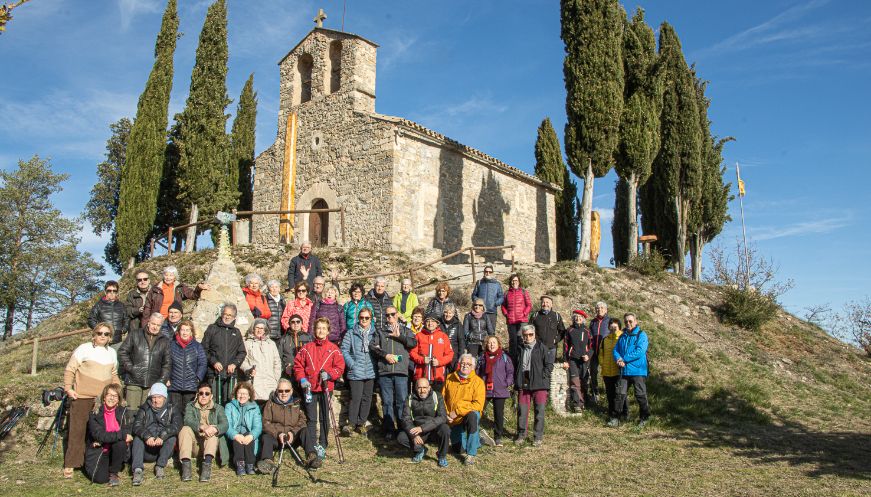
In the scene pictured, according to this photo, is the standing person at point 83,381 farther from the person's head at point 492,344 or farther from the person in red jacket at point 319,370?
the person's head at point 492,344

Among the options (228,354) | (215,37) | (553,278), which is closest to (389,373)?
(228,354)

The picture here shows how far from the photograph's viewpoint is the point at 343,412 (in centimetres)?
850

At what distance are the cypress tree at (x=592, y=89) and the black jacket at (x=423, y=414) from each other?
10.1 m


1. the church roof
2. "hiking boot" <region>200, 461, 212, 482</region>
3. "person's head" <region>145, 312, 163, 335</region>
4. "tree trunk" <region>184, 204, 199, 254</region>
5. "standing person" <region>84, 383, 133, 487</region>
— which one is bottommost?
"hiking boot" <region>200, 461, 212, 482</region>

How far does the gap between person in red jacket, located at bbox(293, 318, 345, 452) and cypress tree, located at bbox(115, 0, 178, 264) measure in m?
15.4

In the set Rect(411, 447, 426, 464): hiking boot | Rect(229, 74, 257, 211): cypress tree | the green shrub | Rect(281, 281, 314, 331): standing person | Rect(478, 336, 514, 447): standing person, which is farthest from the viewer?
Rect(229, 74, 257, 211): cypress tree

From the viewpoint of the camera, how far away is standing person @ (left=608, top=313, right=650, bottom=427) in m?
8.98

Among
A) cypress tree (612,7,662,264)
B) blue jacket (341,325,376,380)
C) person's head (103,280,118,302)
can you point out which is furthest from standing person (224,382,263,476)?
cypress tree (612,7,662,264)

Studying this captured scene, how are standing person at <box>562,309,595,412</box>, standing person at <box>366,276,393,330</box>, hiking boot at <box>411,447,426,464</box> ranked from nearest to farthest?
1. hiking boot at <box>411,447,426,464</box>
2. standing person at <box>366,276,393,330</box>
3. standing person at <box>562,309,595,412</box>

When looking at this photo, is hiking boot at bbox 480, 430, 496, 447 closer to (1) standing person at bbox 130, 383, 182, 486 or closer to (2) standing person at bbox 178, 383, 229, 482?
(2) standing person at bbox 178, 383, 229, 482

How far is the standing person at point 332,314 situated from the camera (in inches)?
331

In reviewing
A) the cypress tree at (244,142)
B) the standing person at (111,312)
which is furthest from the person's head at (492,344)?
the cypress tree at (244,142)

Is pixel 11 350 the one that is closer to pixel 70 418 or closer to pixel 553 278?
pixel 70 418

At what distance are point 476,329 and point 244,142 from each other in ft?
59.1
